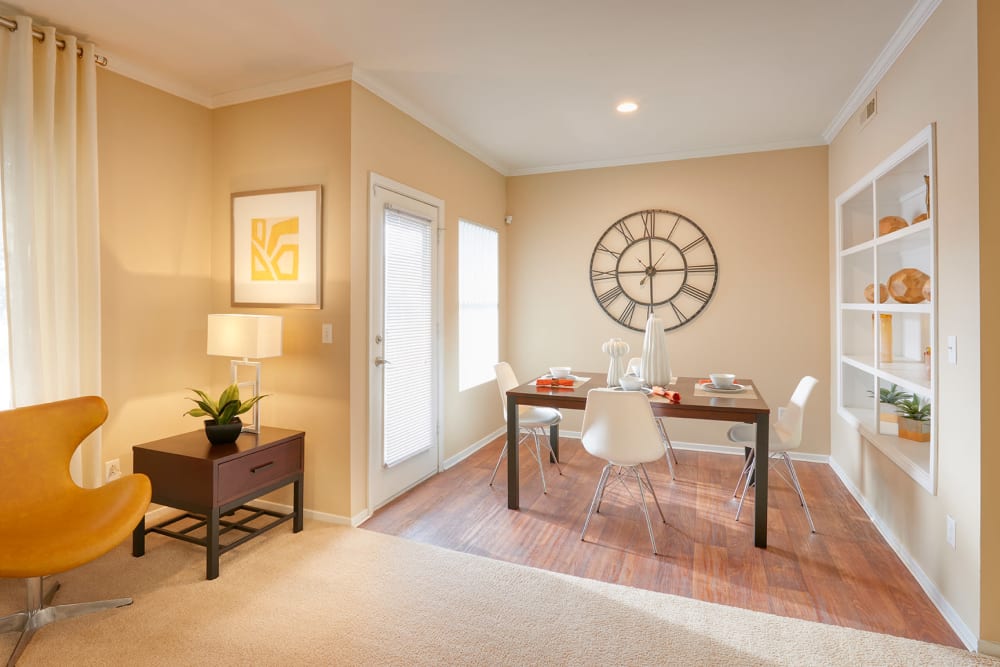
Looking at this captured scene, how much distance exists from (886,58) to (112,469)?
4.77 metres

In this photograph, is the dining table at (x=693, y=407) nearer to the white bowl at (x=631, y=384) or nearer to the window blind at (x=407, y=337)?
the white bowl at (x=631, y=384)

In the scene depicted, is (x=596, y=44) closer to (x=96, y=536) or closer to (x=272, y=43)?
(x=272, y=43)

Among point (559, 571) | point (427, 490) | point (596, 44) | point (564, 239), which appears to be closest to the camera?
point (559, 571)

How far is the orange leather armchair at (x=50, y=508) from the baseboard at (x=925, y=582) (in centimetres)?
322

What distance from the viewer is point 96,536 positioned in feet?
6.47

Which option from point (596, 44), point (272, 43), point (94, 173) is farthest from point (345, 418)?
point (596, 44)

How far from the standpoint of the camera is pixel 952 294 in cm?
215

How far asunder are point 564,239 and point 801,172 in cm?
202

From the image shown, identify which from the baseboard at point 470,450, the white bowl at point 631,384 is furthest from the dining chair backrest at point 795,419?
the baseboard at point 470,450

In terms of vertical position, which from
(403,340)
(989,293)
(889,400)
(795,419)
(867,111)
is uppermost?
(867,111)

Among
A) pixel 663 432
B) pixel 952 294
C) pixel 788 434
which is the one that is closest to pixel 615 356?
pixel 788 434

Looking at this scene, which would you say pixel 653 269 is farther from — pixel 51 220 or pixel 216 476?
pixel 51 220

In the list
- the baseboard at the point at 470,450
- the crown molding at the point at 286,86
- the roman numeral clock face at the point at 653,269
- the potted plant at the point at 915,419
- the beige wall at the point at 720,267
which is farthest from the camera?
the roman numeral clock face at the point at 653,269

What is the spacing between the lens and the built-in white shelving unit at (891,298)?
247 cm
